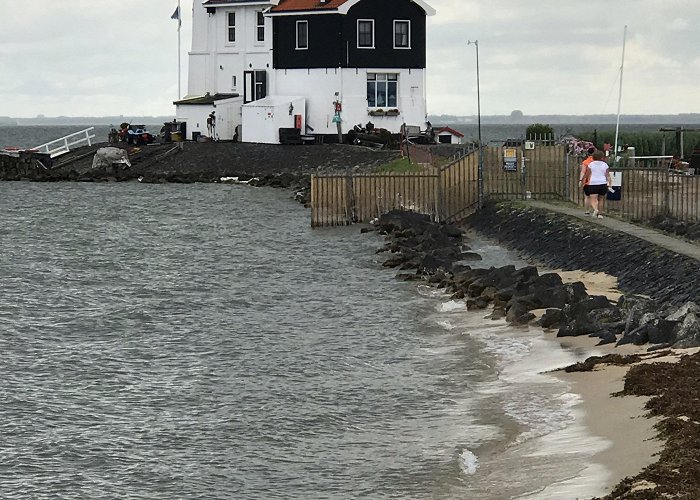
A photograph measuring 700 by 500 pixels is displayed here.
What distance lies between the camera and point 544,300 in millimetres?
24781

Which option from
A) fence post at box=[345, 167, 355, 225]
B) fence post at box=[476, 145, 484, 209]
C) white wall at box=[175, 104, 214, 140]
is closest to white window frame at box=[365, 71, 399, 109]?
white wall at box=[175, 104, 214, 140]

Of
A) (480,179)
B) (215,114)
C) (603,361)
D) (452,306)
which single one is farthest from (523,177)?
(215,114)

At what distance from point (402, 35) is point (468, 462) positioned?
57.7 m

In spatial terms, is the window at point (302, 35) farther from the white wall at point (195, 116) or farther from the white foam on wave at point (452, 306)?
the white foam on wave at point (452, 306)

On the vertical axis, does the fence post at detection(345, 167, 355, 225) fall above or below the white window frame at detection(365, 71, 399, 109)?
below

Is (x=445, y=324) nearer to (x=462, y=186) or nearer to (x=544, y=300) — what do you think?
(x=544, y=300)

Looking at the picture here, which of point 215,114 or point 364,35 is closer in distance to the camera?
point 364,35

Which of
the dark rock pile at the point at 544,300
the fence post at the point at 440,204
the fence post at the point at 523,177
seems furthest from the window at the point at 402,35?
the dark rock pile at the point at 544,300

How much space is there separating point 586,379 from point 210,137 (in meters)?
59.9

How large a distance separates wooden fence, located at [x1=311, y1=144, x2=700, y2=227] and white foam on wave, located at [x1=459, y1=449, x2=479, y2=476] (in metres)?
23.6

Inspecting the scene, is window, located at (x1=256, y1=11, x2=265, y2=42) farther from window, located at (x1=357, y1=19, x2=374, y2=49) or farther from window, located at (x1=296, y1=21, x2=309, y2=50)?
window, located at (x1=357, y1=19, x2=374, y2=49)

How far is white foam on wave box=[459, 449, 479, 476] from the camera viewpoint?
15211mm

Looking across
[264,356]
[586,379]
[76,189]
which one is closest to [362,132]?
[76,189]

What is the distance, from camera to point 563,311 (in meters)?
23.1
